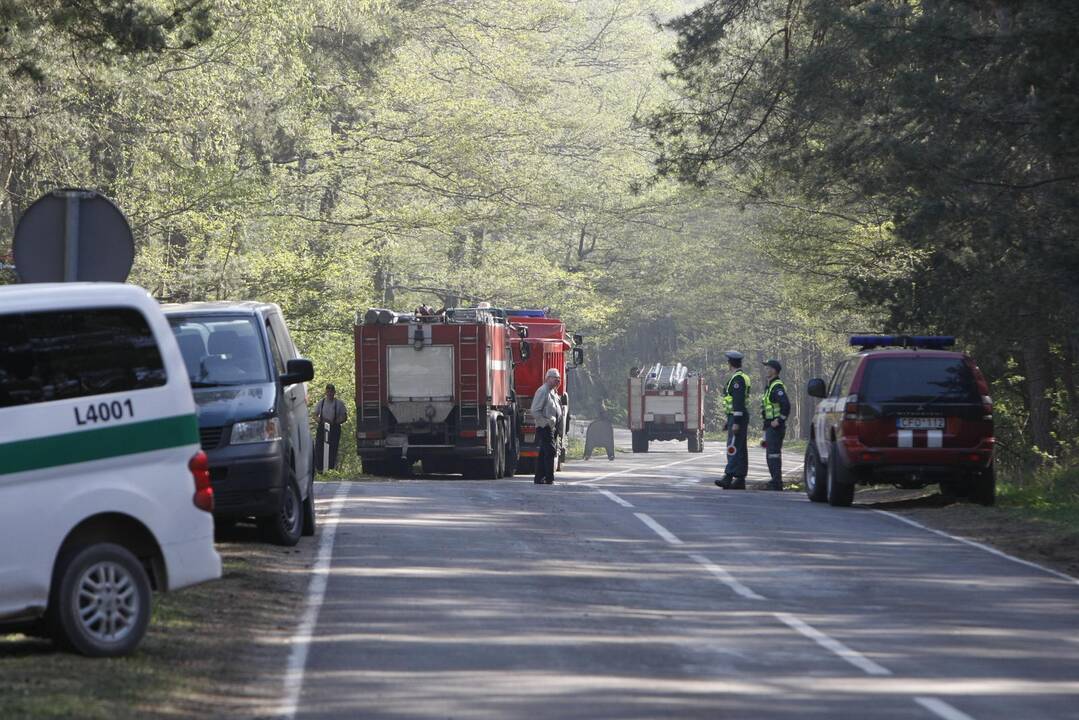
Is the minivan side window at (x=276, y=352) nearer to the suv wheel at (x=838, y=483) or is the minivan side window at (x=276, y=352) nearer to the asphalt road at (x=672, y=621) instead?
the asphalt road at (x=672, y=621)

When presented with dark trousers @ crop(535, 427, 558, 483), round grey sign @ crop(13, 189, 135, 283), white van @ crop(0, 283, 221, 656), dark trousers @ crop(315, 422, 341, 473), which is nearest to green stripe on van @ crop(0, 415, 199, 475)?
white van @ crop(0, 283, 221, 656)

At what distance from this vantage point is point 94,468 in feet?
32.3

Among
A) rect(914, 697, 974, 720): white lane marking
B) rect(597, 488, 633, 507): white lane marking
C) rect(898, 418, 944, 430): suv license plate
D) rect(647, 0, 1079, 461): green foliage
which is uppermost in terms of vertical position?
rect(647, 0, 1079, 461): green foliage

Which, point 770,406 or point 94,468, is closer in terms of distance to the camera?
point 94,468

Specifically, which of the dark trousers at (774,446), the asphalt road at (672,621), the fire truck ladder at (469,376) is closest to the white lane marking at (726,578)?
the asphalt road at (672,621)

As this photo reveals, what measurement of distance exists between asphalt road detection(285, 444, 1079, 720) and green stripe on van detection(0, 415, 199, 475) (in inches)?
60.0

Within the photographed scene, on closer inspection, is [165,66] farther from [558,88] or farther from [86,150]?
[558,88]

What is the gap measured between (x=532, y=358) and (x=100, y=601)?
80.1 feet

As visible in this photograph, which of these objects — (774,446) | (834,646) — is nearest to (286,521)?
(834,646)

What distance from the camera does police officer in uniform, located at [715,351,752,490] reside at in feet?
83.0

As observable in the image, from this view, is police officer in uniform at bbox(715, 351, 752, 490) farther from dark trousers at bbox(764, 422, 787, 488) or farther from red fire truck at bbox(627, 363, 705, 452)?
red fire truck at bbox(627, 363, 705, 452)

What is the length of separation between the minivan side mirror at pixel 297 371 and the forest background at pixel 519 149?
403 cm

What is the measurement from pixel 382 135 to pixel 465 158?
2.13 m

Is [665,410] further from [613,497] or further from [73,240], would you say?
[73,240]
